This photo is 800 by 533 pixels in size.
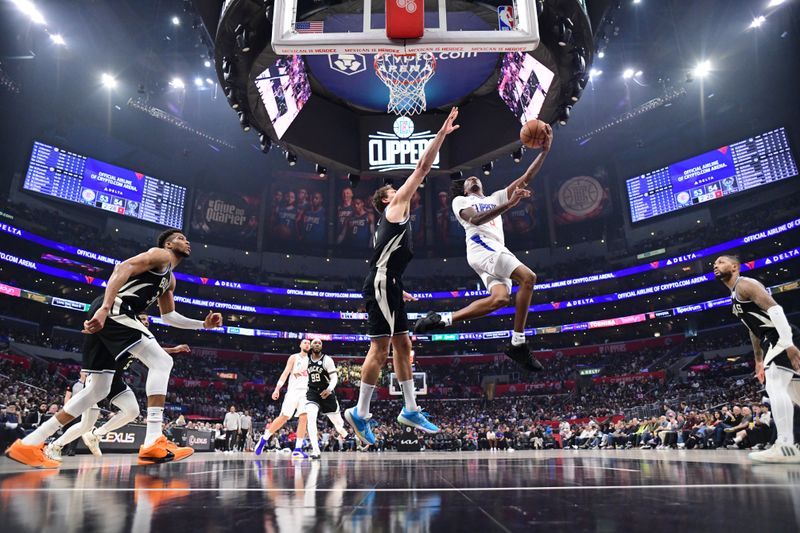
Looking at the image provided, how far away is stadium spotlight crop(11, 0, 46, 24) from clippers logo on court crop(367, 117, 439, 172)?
23023 millimetres

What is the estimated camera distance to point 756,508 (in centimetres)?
205

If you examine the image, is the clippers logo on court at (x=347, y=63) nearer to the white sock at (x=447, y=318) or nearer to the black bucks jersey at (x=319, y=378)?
the black bucks jersey at (x=319, y=378)

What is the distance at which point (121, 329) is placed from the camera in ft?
16.1

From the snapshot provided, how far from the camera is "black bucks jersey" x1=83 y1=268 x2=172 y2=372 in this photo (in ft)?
16.0

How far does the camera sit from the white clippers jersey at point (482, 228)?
5855mm

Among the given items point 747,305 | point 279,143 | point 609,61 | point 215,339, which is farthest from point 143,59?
point 747,305

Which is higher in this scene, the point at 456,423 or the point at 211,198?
the point at 211,198

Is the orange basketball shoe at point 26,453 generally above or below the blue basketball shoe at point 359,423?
below

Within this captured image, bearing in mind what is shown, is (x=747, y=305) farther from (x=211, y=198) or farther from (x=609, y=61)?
(x=211, y=198)

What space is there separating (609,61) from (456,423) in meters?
25.1

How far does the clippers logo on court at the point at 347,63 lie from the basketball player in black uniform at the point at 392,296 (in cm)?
491

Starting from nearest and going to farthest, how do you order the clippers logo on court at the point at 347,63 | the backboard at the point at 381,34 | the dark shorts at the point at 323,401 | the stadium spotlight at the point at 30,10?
1. the backboard at the point at 381,34
2. the clippers logo on court at the point at 347,63
3. the dark shorts at the point at 323,401
4. the stadium spotlight at the point at 30,10

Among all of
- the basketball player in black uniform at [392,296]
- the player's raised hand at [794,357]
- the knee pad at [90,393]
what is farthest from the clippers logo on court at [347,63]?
the player's raised hand at [794,357]

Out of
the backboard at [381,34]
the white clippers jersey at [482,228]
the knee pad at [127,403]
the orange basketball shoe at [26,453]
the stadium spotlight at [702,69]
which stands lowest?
the orange basketball shoe at [26,453]
